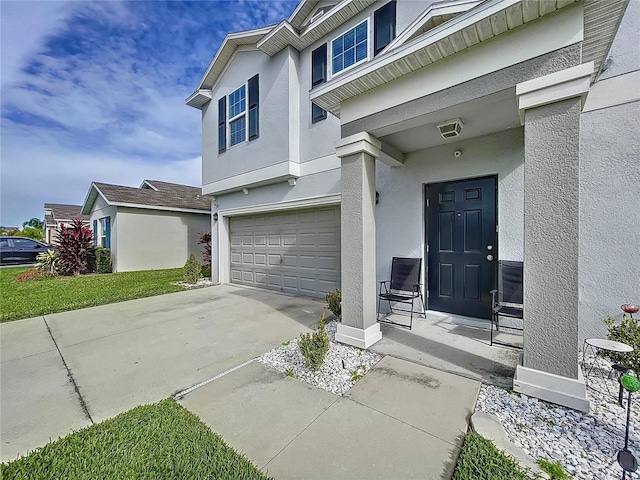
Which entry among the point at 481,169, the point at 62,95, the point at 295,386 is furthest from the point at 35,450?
the point at 62,95

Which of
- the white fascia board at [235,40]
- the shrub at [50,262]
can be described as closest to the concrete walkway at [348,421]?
the white fascia board at [235,40]

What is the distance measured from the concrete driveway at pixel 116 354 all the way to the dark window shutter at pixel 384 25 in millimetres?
5498

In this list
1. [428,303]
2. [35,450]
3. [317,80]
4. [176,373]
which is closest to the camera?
[35,450]

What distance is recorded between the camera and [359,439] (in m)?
2.01

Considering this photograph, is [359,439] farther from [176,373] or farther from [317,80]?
[317,80]

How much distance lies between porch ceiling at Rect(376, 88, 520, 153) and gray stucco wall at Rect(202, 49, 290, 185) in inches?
125

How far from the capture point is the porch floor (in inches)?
115

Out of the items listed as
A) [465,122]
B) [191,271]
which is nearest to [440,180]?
[465,122]

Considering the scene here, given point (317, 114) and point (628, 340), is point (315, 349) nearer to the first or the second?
point (628, 340)

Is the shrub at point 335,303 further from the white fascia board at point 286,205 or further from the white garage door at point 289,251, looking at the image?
the white fascia board at point 286,205

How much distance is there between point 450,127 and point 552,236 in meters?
1.87

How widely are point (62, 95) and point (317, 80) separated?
780 centimetres

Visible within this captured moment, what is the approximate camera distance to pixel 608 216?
3.19 m

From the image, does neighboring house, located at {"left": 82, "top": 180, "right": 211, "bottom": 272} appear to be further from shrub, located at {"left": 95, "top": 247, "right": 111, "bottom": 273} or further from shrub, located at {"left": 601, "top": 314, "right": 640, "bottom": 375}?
shrub, located at {"left": 601, "top": 314, "right": 640, "bottom": 375}
